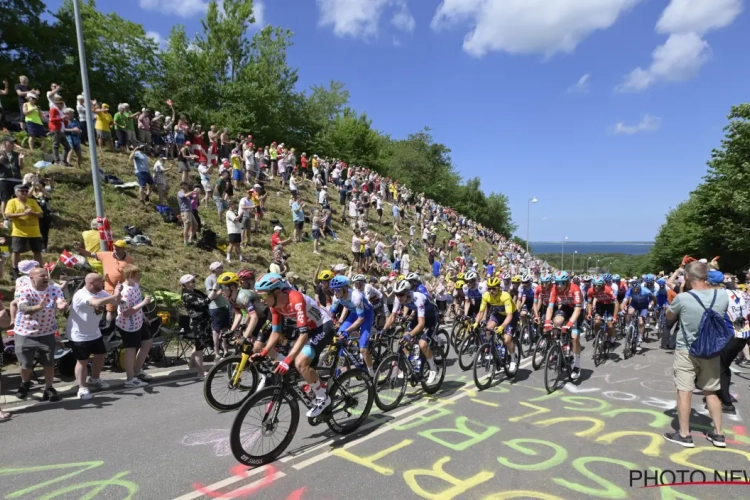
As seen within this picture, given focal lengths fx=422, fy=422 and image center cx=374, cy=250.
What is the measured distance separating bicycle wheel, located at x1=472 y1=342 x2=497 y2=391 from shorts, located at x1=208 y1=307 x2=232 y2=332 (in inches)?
176

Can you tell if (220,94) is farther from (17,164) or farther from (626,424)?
(626,424)

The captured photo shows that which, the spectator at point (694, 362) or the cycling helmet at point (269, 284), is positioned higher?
the cycling helmet at point (269, 284)

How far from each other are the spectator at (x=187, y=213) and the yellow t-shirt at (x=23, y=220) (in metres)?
4.35

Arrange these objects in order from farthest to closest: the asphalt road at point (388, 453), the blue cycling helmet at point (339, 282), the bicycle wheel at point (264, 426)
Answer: the blue cycling helmet at point (339, 282)
the bicycle wheel at point (264, 426)
the asphalt road at point (388, 453)

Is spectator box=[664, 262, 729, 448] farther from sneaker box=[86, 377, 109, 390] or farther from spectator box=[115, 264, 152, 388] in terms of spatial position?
sneaker box=[86, 377, 109, 390]

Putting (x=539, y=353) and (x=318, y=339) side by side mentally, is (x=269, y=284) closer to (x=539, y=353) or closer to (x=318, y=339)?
(x=318, y=339)

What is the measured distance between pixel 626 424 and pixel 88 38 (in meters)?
37.8

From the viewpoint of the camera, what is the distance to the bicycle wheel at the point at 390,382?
595cm

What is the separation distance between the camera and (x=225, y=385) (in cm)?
597

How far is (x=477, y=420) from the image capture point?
5664 mm

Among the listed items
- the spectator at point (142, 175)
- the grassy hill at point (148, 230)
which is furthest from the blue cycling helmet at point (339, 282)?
the spectator at point (142, 175)

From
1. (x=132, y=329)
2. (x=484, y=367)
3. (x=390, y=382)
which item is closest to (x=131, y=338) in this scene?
(x=132, y=329)

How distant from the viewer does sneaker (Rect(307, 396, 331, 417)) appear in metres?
4.81

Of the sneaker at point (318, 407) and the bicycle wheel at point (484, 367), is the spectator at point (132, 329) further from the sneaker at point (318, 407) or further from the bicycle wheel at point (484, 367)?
the bicycle wheel at point (484, 367)
